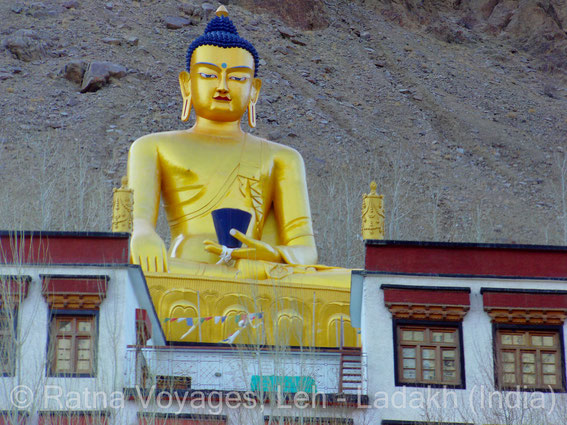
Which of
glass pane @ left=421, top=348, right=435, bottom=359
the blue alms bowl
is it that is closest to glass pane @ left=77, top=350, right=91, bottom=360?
glass pane @ left=421, top=348, right=435, bottom=359

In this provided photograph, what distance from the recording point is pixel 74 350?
13484mm

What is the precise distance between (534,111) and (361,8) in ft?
30.8

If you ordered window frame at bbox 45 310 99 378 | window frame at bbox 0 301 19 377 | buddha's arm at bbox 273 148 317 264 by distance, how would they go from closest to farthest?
window frame at bbox 0 301 19 377 → window frame at bbox 45 310 99 378 → buddha's arm at bbox 273 148 317 264

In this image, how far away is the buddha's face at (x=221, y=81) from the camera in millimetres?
19203

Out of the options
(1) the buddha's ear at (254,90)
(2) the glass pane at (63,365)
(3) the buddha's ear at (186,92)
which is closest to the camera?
(2) the glass pane at (63,365)

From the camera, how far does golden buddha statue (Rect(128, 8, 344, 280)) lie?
18047mm

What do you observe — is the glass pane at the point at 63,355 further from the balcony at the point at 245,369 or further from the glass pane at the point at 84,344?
the balcony at the point at 245,369

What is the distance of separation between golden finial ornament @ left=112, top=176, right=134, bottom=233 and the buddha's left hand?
86.7 inches

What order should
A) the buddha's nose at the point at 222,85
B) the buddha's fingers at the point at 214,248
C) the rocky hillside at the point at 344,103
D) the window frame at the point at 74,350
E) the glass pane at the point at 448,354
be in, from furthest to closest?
the rocky hillside at the point at 344,103 → the buddha's nose at the point at 222,85 → the buddha's fingers at the point at 214,248 → the glass pane at the point at 448,354 → the window frame at the point at 74,350

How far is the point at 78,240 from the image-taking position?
14.0m

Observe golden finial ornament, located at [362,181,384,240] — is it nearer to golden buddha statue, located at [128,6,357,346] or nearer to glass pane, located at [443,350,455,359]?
glass pane, located at [443,350,455,359]

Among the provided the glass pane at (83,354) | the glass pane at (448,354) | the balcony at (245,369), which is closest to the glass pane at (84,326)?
the glass pane at (83,354)

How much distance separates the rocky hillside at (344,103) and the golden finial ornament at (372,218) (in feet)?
46.9

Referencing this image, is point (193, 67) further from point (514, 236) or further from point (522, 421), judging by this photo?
point (514, 236)
